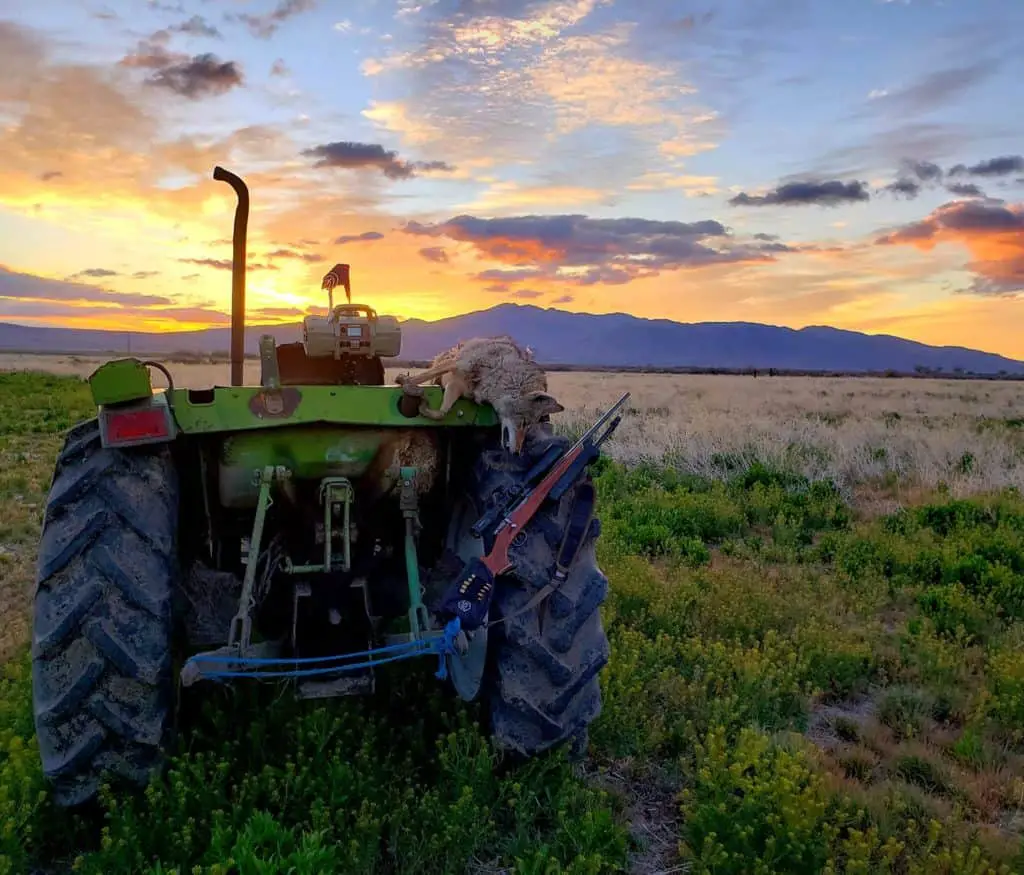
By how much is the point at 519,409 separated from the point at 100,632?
6.29ft

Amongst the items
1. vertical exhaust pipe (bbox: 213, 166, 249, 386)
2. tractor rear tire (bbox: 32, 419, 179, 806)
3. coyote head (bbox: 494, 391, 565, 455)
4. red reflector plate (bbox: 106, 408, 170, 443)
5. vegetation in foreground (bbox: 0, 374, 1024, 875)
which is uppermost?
vertical exhaust pipe (bbox: 213, 166, 249, 386)

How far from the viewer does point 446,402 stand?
12.7 feet

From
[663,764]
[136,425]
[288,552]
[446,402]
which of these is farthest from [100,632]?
[663,764]

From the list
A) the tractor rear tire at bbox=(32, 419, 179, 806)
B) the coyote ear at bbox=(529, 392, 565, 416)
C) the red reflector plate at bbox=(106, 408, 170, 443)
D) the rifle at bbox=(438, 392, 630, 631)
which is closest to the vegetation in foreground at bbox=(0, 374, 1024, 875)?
the tractor rear tire at bbox=(32, 419, 179, 806)

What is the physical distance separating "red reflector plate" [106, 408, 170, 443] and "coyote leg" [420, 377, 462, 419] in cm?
108

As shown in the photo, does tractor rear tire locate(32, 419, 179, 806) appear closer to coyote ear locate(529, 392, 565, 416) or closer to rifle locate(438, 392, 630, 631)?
rifle locate(438, 392, 630, 631)

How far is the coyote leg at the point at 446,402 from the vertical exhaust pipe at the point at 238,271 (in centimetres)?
114

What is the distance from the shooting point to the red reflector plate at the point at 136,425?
11.6ft

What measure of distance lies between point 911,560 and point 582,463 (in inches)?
218

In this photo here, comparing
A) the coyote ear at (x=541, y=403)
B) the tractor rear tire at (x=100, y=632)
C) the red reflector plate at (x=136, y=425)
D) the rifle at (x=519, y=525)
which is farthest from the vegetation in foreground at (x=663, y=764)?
the coyote ear at (x=541, y=403)

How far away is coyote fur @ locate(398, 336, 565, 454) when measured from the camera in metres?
3.79

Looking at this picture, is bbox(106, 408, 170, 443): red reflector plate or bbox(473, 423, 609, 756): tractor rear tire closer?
bbox(106, 408, 170, 443): red reflector plate

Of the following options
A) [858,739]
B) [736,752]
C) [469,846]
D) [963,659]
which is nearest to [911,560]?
[963,659]

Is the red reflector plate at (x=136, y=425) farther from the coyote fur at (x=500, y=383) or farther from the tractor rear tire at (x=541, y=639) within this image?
the tractor rear tire at (x=541, y=639)
